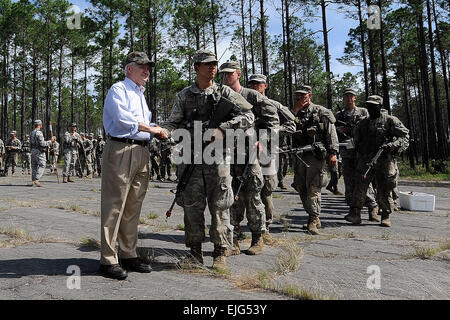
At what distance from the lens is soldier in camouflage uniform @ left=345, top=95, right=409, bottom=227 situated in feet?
20.4

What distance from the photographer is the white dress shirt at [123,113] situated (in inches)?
127

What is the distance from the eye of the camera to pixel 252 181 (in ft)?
14.5

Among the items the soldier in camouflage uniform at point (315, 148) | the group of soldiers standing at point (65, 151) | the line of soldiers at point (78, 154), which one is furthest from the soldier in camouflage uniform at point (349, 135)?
the line of soldiers at point (78, 154)

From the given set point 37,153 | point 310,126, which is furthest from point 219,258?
point 37,153

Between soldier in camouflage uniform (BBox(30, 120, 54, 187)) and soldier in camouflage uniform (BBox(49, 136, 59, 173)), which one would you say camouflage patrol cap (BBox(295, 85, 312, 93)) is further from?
soldier in camouflage uniform (BBox(30, 120, 54, 187))

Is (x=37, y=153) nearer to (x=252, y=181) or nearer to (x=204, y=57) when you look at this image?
(x=252, y=181)

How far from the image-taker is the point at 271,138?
4973 mm

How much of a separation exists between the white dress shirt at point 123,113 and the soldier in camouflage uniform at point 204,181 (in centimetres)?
40

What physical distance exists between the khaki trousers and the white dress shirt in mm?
110

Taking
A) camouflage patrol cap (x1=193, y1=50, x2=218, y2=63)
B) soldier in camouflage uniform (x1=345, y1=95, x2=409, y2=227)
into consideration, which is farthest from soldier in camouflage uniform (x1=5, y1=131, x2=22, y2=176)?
camouflage patrol cap (x1=193, y1=50, x2=218, y2=63)

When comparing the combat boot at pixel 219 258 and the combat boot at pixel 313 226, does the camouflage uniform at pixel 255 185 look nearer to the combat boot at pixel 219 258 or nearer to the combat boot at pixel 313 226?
the combat boot at pixel 219 258

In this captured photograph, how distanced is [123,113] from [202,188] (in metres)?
1.06
